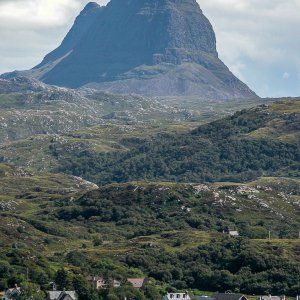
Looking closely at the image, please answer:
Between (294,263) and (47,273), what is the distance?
48130 mm

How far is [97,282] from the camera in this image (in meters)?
170

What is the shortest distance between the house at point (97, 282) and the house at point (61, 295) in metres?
10.8

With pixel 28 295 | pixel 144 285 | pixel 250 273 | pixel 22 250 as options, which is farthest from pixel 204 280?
pixel 28 295

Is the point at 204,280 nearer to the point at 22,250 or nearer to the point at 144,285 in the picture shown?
the point at 144,285

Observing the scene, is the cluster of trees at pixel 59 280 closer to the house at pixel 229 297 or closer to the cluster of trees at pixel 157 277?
the cluster of trees at pixel 157 277

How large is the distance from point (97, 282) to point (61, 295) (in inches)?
667

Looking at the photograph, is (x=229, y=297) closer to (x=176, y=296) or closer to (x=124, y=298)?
(x=176, y=296)

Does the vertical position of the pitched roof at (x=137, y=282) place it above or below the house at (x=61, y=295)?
above

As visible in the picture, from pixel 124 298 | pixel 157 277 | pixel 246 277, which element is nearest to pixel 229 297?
pixel 124 298

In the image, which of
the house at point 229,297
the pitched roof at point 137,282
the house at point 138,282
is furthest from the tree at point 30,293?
the house at point 229,297

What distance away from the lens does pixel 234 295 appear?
528 feet

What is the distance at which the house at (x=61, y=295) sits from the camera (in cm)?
15198

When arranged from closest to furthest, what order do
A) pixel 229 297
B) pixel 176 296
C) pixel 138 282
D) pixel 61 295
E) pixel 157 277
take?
pixel 61 295 → pixel 229 297 → pixel 176 296 → pixel 138 282 → pixel 157 277

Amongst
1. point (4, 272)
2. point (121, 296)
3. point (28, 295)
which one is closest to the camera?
point (28, 295)
